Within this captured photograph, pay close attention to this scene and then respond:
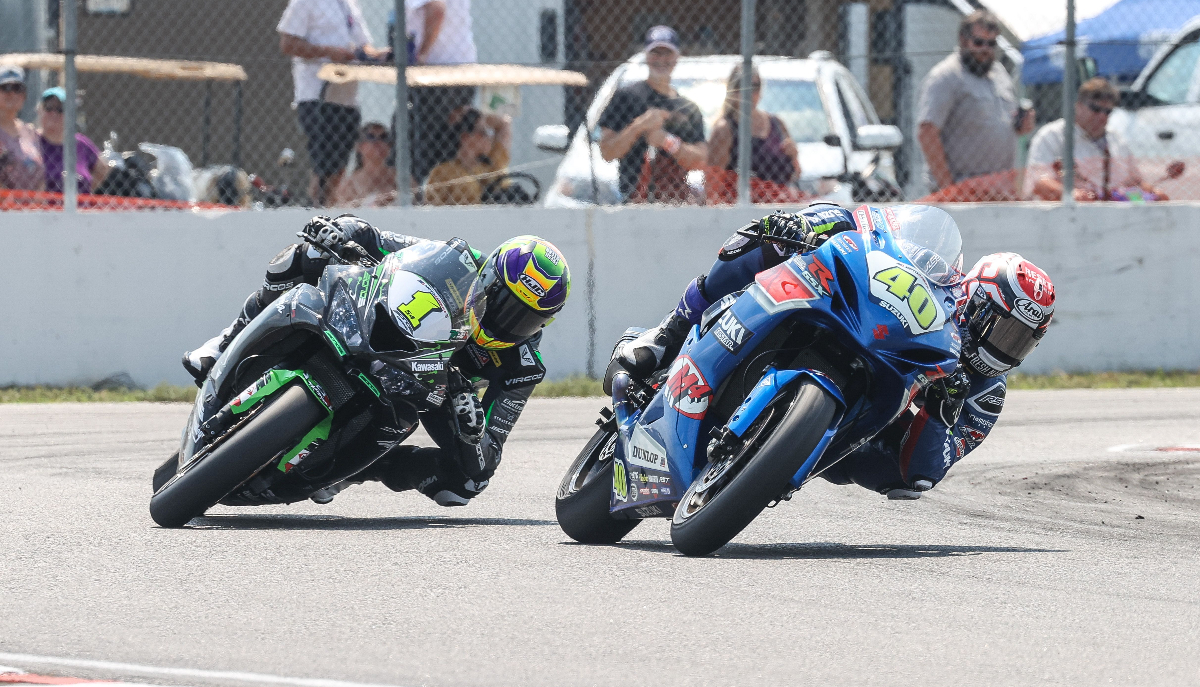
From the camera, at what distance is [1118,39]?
11.4 metres

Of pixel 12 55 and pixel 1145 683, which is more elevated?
pixel 12 55

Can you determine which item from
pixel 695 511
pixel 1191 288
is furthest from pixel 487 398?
pixel 1191 288

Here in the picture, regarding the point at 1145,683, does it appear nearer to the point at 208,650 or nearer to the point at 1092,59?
the point at 208,650

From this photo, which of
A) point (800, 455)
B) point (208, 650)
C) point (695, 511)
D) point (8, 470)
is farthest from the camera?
point (8, 470)

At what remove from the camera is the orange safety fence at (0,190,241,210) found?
440 inches

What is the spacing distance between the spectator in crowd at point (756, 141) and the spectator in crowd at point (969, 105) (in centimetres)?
88

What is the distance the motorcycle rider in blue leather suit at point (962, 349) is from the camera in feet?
18.7

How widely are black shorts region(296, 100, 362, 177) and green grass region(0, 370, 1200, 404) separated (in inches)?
69.1

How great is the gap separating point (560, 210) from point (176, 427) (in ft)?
10.1

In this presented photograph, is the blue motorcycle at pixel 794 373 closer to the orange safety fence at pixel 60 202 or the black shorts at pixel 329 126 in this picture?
the black shorts at pixel 329 126

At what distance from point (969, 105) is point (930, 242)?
6.27 metres

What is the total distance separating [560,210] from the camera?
11344 millimetres

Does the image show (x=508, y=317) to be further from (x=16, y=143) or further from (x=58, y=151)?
(x=16, y=143)

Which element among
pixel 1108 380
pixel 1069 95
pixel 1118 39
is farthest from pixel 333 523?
pixel 1118 39
